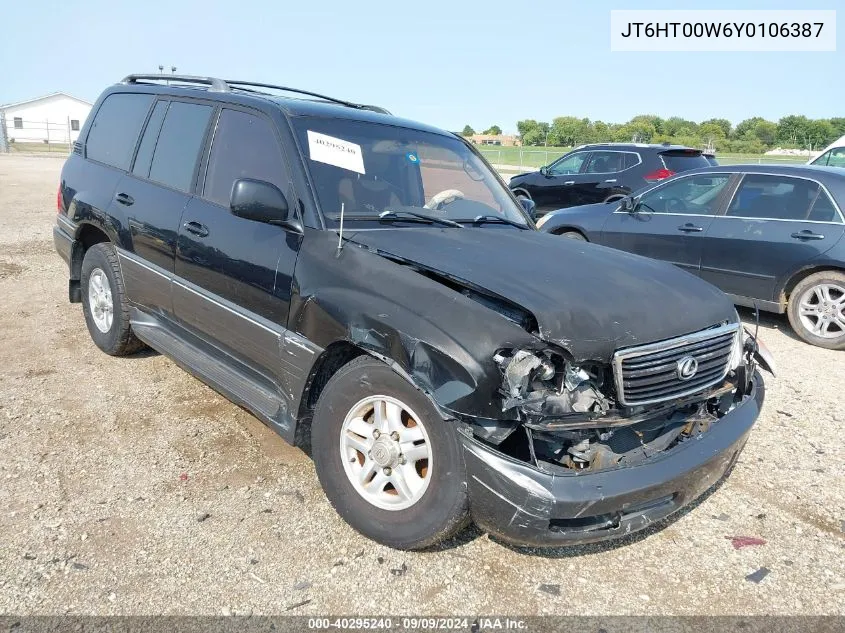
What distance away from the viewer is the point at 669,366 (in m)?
2.72

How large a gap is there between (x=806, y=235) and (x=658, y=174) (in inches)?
191

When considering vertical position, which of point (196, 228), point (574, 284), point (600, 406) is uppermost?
point (196, 228)

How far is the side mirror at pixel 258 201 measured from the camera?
3.13m

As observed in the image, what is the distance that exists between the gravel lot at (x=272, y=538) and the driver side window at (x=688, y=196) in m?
3.28

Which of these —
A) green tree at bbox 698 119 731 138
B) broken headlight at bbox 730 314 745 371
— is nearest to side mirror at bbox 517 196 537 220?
broken headlight at bbox 730 314 745 371

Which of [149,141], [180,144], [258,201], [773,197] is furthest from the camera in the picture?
[773,197]

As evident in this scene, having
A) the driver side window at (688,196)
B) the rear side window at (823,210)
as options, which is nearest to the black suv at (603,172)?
the driver side window at (688,196)

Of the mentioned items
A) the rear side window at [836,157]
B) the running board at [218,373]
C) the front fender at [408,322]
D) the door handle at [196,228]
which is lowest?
the running board at [218,373]

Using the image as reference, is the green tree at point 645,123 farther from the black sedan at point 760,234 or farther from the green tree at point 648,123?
the black sedan at point 760,234

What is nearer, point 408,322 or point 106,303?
point 408,322

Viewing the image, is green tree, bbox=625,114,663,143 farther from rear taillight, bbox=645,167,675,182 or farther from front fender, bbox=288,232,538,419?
front fender, bbox=288,232,538,419

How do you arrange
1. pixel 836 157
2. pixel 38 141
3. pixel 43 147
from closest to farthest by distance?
pixel 836 157
pixel 43 147
pixel 38 141

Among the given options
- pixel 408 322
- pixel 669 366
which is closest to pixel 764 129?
pixel 669 366

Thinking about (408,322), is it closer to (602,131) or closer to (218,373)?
(218,373)
